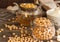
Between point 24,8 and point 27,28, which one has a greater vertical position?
point 24,8

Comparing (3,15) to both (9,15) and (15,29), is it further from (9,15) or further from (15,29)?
(15,29)

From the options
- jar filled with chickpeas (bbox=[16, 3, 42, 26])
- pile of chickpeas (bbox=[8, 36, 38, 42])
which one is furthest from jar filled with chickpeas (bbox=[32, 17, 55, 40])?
jar filled with chickpeas (bbox=[16, 3, 42, 26])

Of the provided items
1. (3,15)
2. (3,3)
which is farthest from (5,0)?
(3,15)

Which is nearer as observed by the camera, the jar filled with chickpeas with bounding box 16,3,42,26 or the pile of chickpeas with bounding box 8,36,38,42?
the pile of chickpeas with bounding box 8,36,38,42

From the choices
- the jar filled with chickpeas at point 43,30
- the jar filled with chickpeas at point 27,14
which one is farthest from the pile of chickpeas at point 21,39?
the jar filled with chickpeas at point 27,14

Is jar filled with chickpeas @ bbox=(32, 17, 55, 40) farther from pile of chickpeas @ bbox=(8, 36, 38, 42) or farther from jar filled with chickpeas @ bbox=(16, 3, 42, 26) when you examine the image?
jar filled with chickpeas @ bbox=(16, 3, 42, 26)

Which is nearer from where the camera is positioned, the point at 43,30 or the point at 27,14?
the point at 43,30

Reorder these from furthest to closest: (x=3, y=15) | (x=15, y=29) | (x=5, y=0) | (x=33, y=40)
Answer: (x=5, y=0)
(x=3, y=15)
(x=15, y=29)
(x=33, y=40)

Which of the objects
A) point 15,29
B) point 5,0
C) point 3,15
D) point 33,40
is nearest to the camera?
point 33,40

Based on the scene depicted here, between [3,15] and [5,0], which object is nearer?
[3,15]
